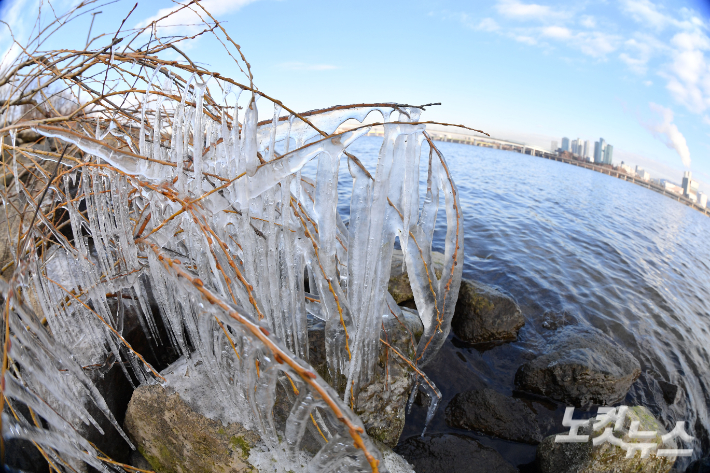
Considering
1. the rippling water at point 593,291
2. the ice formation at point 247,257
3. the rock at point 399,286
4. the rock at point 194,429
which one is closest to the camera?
the ice formation at point 247,257

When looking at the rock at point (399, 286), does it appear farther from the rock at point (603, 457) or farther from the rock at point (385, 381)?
the rock at point (603, 457)

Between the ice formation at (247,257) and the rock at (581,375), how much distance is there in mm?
2583

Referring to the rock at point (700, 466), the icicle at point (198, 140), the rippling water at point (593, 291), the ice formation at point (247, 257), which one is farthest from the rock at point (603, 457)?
the icicle at point (198, 140)

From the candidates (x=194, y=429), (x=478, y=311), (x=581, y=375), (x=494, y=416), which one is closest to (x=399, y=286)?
(x=478, y=311)

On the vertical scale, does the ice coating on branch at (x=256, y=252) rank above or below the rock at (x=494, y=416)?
above

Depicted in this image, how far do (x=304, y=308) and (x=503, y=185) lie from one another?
66.7 feet

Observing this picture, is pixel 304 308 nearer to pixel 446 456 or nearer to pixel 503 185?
pixel 446 456

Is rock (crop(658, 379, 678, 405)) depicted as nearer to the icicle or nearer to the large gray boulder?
the large gray boulder

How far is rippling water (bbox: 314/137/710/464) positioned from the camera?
452cm

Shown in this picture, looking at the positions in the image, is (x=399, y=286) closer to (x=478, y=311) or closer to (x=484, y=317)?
(x=478, y=311)

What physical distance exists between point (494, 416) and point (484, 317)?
159 cm

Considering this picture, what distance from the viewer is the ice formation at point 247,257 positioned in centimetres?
133

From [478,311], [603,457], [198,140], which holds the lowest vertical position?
[603,457]

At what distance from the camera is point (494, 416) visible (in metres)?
3.80
